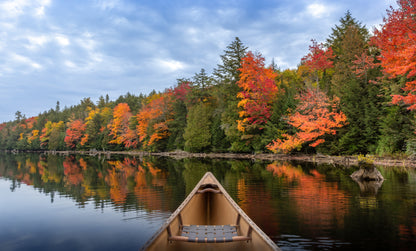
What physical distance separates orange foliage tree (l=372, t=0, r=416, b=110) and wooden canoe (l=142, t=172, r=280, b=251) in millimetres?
13460

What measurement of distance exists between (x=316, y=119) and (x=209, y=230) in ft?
85.6

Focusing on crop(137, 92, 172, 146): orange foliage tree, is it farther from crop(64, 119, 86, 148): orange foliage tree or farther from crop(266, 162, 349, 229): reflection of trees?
crop(266, 162, 349, 229): reflection of trees

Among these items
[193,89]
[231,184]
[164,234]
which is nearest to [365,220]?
[164,234]

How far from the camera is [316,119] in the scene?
28766 mm

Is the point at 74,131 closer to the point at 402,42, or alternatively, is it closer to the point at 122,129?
the point at 122,129

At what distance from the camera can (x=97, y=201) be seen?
11.0 metres

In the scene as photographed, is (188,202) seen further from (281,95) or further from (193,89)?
(193,89)

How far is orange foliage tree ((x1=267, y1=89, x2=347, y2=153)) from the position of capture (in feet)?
88.7

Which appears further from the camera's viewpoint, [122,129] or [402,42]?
[122,129]

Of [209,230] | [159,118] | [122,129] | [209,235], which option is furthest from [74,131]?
[209,235]

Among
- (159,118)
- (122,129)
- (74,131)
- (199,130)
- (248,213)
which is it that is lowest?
(248,213)

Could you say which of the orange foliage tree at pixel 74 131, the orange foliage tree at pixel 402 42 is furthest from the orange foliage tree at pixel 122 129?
the orange foliage tree at pixel 402 42

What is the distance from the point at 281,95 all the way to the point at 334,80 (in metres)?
6.28

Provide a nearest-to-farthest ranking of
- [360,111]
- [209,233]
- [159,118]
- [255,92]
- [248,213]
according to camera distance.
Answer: [209,233], [248,213], [360,111], [255,92], [159,118]
